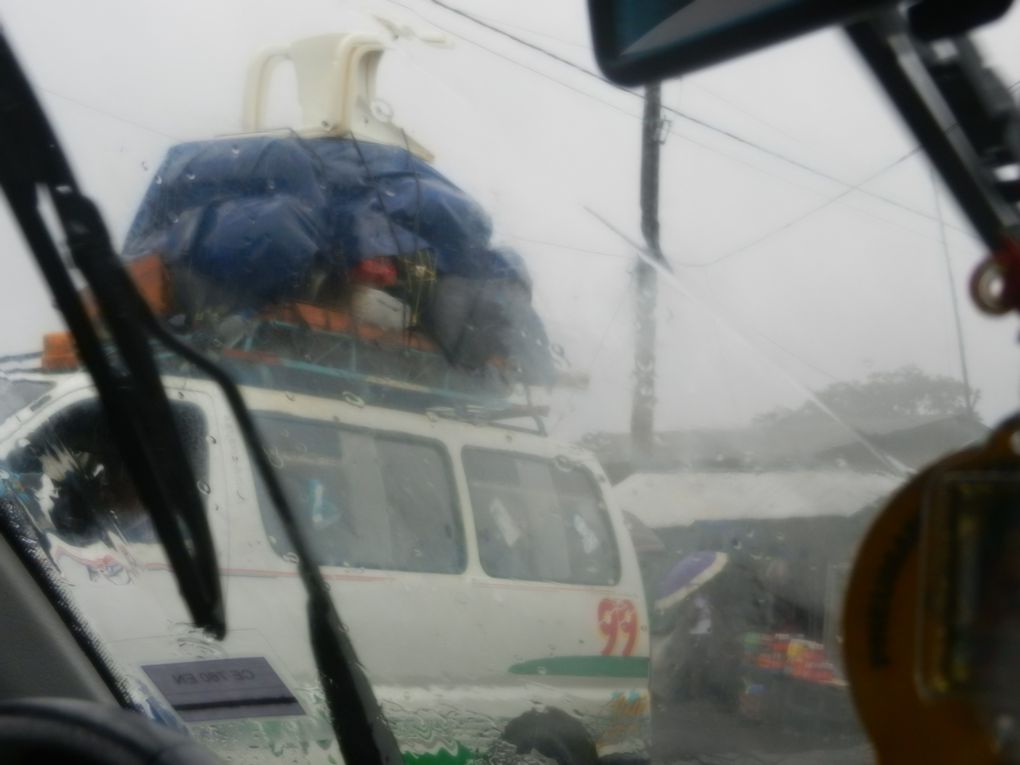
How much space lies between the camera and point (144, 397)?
2635 mm

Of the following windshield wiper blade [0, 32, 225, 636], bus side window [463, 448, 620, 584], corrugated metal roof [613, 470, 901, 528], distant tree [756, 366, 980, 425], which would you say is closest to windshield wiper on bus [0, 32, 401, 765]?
windshield wiper blade [0, 32, 225, 636]

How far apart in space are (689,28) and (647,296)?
116 cm

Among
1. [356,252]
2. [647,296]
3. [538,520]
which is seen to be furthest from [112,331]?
[647,296]

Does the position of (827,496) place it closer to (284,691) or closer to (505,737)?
(505,737)

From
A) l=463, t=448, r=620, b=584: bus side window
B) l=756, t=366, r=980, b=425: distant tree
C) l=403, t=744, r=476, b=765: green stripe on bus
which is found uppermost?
l=756, t=366, r=980, b=425: distant tree

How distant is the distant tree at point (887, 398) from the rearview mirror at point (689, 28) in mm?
898

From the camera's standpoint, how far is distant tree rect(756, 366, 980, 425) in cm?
228

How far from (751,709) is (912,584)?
1215mm

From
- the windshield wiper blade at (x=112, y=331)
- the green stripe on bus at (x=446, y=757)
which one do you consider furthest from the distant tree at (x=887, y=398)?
the windshield wiper blade at (x=112, y=331)

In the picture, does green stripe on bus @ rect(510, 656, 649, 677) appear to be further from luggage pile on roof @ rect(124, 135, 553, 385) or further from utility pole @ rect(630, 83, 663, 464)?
luggage pile on roof @ rect(124, 135, 553, 385)

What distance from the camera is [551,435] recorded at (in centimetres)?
279

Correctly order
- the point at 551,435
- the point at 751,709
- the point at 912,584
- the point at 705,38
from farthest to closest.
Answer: the point at 551,435
the point at 751,709
the point at 705,38
the point at 912,584

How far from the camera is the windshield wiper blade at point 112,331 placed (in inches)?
101

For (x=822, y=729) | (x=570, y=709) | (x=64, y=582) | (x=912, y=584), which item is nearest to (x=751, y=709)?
(x=822, y=729)
